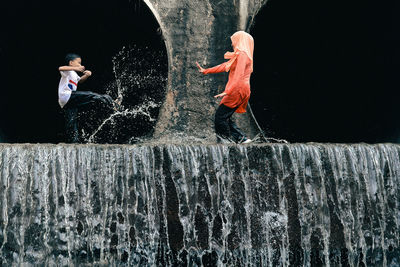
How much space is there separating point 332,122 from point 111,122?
3033 millimetres

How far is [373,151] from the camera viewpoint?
6.21 metres

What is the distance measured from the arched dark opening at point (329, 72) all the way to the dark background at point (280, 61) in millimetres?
13

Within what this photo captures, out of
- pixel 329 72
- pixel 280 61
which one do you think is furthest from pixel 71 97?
pixel 329 72

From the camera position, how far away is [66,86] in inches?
281

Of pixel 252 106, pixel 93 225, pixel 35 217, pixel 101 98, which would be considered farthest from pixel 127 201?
pixel 252 106

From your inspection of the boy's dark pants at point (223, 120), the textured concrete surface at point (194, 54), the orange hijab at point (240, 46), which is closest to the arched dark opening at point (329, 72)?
the textured concrete surface at point (194, 54)

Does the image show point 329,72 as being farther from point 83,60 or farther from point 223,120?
point 83,60

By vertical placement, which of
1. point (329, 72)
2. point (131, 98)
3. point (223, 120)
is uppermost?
point (329, 72)

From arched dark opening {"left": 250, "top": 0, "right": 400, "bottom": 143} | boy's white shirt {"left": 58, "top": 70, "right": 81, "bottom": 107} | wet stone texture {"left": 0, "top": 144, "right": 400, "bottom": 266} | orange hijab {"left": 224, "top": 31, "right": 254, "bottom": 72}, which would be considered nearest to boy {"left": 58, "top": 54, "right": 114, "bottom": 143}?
boy's white shirt {"left": 58, "top": 70, "right": 81, "bottom": 107}

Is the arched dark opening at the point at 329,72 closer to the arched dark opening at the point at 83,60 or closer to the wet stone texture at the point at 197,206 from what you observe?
the arched dark opening at the point at 83,60

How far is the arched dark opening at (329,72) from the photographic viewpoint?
881cm

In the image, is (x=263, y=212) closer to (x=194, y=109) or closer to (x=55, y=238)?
(x=55, y=238)

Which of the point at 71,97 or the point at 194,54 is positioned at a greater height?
the point at 194,54

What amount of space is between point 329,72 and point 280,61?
712mm
